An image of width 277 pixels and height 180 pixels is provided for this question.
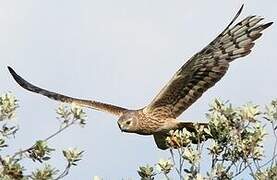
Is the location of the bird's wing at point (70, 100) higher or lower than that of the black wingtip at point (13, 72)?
lower

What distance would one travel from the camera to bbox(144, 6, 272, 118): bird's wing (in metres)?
9.68

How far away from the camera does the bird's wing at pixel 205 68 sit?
31.8ft

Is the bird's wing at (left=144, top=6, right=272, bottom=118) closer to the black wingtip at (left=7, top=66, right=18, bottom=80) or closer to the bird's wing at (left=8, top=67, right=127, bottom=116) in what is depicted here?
the bird's wing at (left=8, top=67, right=127, bottom=116)

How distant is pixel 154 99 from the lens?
11.9 m

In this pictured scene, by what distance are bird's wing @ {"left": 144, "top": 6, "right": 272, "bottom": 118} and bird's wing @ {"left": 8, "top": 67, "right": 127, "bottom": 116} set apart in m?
0.77

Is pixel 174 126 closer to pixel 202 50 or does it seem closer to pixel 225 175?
pixel 202 50

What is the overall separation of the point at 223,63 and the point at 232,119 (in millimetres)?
3968

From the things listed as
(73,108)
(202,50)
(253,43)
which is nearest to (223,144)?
(73,108)

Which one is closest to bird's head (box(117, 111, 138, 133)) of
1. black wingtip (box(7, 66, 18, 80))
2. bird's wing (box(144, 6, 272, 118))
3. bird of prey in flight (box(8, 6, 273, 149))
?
bird of prey in flight (box(8, 6, 273, 149))

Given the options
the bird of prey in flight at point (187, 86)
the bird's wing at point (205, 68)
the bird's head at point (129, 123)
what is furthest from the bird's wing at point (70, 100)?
the bird's wing at point (205, 68)

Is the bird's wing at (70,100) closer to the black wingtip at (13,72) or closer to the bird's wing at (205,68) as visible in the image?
the black wingtip at (13,72)

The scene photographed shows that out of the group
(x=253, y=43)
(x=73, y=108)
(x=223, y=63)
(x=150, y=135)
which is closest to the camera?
(x=73, y=108)

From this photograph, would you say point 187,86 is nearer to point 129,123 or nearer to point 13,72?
point 129,123

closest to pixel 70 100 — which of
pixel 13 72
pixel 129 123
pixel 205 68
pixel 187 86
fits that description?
pixel 129 123
